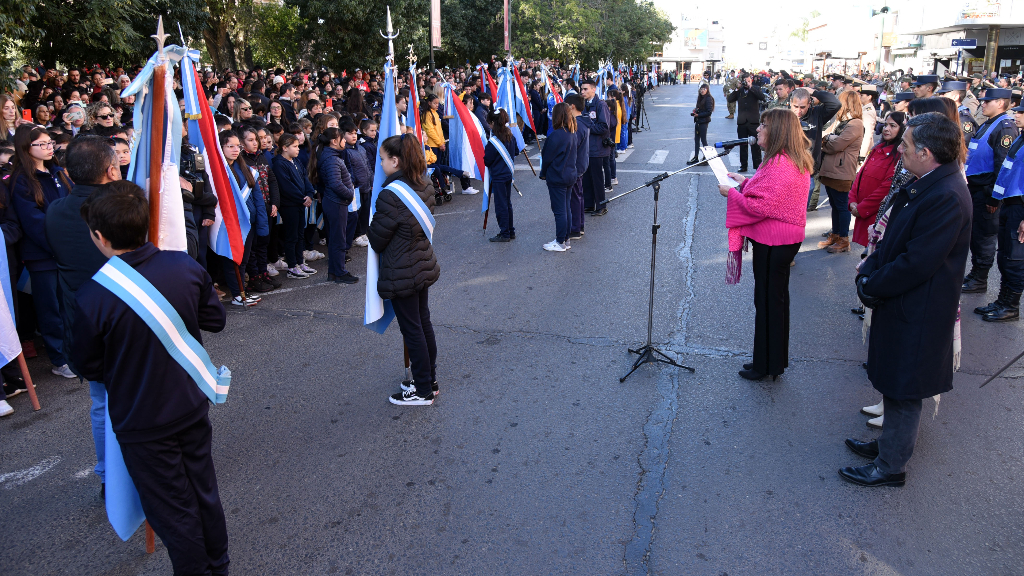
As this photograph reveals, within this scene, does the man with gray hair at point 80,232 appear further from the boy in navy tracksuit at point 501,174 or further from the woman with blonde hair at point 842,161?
the woman with blonde hair at point 842,161

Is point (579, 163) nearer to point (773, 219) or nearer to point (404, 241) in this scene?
point (773, 219)

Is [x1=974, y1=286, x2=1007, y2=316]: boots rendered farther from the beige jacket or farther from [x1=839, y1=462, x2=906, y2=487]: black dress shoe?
[x1=839, y1=462, x2=906, y2=487]: black dress shoe

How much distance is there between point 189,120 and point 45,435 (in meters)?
3.24

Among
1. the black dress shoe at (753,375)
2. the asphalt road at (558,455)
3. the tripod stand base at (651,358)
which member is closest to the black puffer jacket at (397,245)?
the asphalt road at (558,455)

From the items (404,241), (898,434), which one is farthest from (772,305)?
(404,241)

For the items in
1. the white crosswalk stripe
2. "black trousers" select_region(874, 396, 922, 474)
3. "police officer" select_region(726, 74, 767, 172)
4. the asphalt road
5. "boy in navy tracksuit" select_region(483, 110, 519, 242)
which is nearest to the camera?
the asphalt road

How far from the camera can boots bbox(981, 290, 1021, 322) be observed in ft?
20.3

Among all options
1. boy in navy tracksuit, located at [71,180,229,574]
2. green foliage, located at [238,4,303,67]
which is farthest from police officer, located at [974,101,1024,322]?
green foliage, located at [238,4,303,67]

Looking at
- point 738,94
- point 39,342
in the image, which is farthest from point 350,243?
point 738,94

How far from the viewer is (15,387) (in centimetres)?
509

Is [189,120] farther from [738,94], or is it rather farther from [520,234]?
[738,94]

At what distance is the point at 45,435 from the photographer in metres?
4.49

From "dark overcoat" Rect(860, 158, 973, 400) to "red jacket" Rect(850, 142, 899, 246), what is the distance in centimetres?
283

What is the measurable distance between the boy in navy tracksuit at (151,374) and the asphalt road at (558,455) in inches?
22.1
